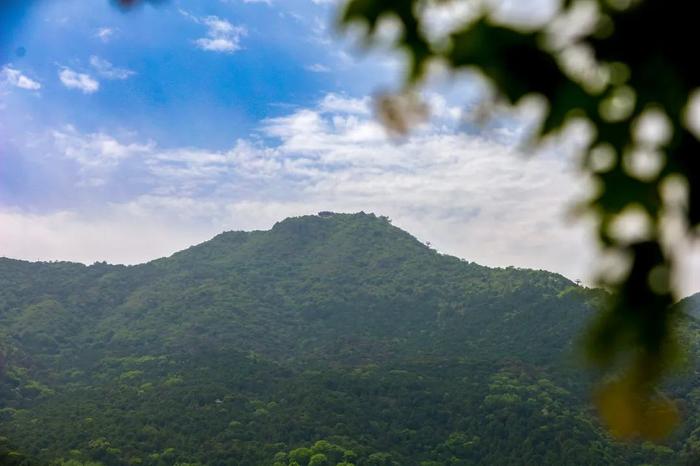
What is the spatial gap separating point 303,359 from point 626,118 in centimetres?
7493

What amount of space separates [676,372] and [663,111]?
25.9 inches

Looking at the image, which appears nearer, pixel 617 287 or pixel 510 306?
pixel 617 287

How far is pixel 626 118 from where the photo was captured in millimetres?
1521

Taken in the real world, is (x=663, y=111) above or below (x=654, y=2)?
below

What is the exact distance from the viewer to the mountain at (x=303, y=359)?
47.5 metres

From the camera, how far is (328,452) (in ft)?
149

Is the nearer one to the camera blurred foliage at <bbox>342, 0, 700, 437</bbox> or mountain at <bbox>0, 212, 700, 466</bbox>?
blurred foliage at <bbox>342, 0, 700, 437</bbox>

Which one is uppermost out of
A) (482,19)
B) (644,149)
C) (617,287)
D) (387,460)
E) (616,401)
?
(482,19)

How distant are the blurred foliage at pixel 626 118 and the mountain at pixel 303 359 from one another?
24764 millimetres

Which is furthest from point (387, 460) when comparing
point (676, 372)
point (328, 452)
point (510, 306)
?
point (676, 372)

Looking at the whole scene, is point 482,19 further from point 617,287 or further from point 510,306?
point 510,306

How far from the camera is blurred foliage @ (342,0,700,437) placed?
148 cm

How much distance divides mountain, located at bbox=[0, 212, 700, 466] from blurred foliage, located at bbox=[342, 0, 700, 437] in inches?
975

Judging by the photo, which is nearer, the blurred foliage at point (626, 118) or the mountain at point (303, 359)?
the blurred foliage at point (626, 118)
